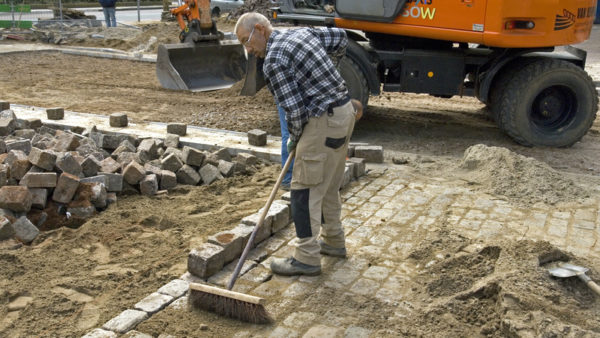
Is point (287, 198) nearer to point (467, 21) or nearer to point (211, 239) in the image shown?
point (211, 239)

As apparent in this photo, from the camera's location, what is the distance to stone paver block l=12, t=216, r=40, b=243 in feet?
16.2

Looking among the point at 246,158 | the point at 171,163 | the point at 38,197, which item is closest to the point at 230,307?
the point at 38,197

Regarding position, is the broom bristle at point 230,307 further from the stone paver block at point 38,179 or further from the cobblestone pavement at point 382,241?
the stone paver block at point 38,179

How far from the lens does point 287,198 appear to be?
5.54 meters

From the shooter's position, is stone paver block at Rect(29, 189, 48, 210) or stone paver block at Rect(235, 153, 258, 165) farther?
stone paver block at Rect(235, 153, 258, 165)

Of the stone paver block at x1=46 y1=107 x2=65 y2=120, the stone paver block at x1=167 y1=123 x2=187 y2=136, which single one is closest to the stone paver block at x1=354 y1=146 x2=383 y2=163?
the stone paver block at x1=167 y1=123 x2=187 y2=136

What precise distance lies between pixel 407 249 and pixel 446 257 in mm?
365

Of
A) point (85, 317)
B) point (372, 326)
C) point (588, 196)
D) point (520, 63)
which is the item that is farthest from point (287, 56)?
point (520, 63)

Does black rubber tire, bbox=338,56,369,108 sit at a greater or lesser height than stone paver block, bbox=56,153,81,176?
greater

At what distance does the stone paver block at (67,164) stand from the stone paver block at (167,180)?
0.90 m

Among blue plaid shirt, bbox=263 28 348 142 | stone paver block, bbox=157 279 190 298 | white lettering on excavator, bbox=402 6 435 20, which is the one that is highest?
white lettering on excavator, bbox=402 6 435 20

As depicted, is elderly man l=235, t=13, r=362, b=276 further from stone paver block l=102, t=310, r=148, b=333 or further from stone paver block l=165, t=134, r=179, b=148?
stone paver block l=165, t=134, r=179, b=148

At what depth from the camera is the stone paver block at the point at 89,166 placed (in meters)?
5.80

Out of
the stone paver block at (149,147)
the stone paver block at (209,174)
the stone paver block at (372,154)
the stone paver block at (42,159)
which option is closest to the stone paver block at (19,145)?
the stone paver block at (42,159)
